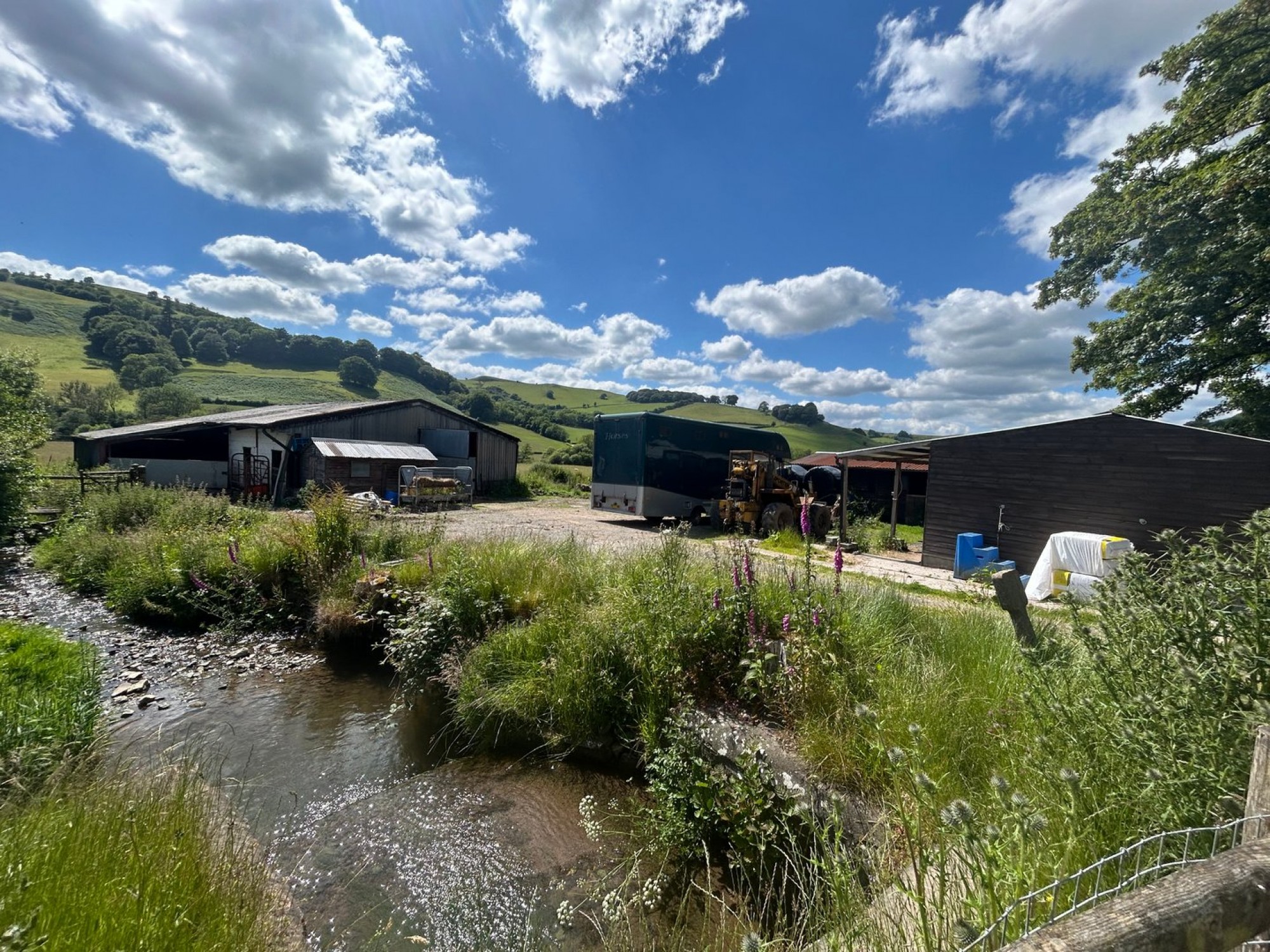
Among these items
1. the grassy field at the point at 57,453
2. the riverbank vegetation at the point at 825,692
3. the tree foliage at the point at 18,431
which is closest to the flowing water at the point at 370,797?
the riverbank vegetation at the point at 825,692

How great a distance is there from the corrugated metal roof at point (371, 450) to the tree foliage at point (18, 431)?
7.99m

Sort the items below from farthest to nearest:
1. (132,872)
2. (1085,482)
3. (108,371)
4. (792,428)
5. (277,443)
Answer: (792,428) → (108,371) → (277,443) → (1085,482) → (132,872)

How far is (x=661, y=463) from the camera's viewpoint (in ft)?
56.8

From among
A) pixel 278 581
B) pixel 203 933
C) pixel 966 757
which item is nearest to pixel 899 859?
pixel 966 757

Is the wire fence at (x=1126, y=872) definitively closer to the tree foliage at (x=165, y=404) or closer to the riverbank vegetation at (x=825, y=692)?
the riverbank vegetation at (x=825, y=692)

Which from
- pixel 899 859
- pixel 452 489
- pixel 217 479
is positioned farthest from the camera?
pixel 217 479

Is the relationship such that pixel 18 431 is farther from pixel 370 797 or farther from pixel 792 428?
pixel 792 428

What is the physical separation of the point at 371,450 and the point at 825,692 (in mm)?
23835

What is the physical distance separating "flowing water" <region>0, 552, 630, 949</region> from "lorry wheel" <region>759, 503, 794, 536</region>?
11.6 meters

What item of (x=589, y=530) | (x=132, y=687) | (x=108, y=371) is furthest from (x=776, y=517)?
(x=108, y=371)

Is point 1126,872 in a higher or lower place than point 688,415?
lower

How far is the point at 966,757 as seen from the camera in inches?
117

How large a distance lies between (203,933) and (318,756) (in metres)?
3.03

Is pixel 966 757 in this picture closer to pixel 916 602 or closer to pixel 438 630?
pixel 916 602
